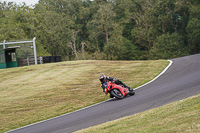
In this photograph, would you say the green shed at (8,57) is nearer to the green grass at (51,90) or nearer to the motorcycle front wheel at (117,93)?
the green grass at (51,90)

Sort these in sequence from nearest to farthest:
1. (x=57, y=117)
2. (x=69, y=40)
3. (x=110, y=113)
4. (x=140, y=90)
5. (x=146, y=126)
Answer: (x=146, y=126)
(x=110, y=113)
(x=57, y=117)
(x=140, y=90)
(x=69, y=40)

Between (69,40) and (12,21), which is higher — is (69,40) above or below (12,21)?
below

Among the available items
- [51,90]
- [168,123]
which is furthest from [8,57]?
[168,123]

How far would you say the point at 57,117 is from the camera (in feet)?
43.2

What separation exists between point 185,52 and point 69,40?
33.7 m

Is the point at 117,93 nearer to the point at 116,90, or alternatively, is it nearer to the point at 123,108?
the point at 116,90

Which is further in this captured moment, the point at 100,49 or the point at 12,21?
the point at 100,49

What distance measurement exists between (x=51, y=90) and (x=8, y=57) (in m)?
21.5

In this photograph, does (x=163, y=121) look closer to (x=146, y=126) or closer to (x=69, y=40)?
(x=146, y=126)

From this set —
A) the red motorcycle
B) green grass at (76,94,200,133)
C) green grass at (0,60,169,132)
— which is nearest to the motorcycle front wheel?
the red motorcycle

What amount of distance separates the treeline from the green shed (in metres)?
24.7

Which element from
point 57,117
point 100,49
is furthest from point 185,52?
point 57,117

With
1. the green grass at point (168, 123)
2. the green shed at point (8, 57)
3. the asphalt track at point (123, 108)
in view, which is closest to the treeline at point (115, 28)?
the green shed at point (8, 57)

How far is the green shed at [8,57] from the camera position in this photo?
3634 cm
